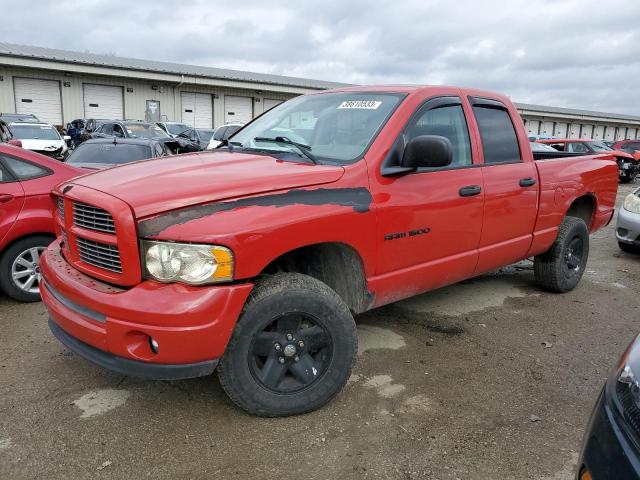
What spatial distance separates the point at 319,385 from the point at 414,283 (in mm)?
1058

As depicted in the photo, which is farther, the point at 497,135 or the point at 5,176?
the point at 5,176

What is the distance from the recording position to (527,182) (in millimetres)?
4348

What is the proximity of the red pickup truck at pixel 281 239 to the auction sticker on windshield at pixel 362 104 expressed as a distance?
0.02 metres

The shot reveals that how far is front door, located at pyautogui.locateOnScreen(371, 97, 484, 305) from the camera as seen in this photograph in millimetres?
3254

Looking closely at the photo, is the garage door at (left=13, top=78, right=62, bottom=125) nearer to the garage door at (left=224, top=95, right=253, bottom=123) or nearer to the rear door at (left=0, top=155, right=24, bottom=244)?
the garage door at (left=224, top=95, right=253, bottom=123)

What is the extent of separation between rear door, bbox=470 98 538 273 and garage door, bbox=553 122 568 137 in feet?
169

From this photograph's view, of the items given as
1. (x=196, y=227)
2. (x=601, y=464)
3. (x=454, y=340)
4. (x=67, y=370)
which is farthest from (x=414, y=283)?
(x=67, y=370)

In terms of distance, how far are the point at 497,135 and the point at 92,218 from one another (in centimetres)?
318

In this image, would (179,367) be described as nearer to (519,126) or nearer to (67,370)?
(67,370)

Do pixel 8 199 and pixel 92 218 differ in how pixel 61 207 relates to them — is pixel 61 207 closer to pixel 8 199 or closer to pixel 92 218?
pixel 92 218

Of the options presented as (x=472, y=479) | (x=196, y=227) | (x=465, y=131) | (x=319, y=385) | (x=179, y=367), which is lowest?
(x=472, y=479)

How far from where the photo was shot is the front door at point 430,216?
3.25 meters

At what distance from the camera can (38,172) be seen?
4926 millimetres

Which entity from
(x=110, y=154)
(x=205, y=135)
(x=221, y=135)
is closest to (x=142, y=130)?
(x=205, y=135)
